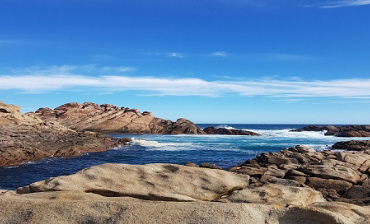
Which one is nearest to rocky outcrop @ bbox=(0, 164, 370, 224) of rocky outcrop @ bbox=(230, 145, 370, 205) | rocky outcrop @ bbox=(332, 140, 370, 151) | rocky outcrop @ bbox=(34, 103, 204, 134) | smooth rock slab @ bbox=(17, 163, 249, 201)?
smooth rock slab @ bbox=(17, 163, 249, 201)

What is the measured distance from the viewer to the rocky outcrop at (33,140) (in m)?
33.5

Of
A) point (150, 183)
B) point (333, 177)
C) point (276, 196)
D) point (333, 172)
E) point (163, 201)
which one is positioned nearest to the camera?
point (163, 201)

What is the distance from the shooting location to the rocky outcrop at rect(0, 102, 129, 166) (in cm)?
3347

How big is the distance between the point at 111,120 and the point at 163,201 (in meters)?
86.0

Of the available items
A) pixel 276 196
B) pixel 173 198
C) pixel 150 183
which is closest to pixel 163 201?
pixel 173 198

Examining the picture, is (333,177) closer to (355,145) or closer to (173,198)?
(173,198)

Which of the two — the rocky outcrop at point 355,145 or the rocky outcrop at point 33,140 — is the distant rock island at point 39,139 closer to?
the rocky outcrop at point 33,140

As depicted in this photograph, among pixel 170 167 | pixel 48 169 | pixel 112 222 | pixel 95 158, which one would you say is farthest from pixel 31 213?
pixel 95 158

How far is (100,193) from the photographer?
8695 mm

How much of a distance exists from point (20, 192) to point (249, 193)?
20.9ft

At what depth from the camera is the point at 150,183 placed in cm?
912

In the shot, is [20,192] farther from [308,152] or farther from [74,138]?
[74,138]

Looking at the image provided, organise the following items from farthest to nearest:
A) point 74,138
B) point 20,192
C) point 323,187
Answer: point 74,138
point 323,187
point 20,192

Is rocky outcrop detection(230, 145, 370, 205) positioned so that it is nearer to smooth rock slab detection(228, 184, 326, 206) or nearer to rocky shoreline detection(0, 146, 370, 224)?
rocky shoreline detection(0, 146, 370, 224)
